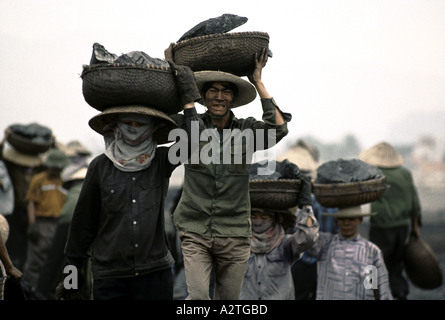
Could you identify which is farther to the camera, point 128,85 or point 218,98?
point 218,98

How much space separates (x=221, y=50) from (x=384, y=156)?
19.1 feet

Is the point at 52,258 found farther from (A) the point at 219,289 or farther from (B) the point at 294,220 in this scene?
(A) the point at 219,289

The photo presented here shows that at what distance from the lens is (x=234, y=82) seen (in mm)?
5086

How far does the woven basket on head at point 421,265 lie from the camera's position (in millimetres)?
9062

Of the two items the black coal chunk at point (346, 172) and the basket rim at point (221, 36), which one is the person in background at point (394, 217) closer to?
the black coal chunk at point (346, 172)

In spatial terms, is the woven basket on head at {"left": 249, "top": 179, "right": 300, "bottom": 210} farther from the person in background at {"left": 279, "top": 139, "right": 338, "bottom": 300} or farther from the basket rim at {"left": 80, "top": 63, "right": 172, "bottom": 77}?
the person in background at {"left": 279, "top": 139, "right": 338, "bottom": 300}

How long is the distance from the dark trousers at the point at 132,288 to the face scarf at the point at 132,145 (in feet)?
2.41

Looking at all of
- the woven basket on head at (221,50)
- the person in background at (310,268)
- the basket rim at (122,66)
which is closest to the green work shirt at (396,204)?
the person in background at (310,268)

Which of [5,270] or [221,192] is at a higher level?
[221,192]

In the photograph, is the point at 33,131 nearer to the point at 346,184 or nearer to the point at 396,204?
the point at 396,204

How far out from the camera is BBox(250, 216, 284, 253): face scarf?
6.35 meters

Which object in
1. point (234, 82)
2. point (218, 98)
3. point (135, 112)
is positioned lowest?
point (135, 112)

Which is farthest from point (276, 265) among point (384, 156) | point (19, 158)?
point (19, 158)

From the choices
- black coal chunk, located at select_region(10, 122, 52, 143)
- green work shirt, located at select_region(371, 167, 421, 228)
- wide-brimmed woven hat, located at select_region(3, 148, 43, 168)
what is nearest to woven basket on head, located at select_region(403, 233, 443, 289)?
green work shirt, located at select_region(371, 167, 421, 228)
